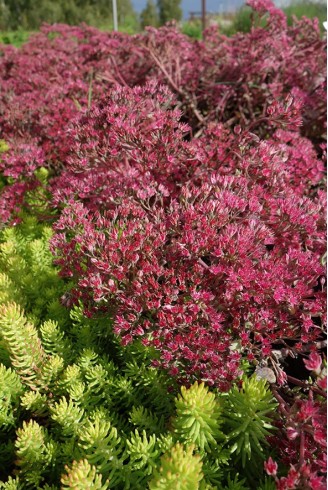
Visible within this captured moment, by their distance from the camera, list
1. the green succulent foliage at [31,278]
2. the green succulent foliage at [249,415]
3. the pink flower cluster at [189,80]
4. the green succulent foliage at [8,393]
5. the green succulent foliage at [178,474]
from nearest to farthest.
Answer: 1. the green succulent foliage at [178,474]
2. the green succulent foliage at [249,415]
3. the green succulent foliage at [8,393]
4. the green succulent foliage at [31,278]
5. the pink flower cluster at [189,80]

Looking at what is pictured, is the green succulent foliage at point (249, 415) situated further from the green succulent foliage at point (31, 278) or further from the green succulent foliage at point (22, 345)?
the green succulent foliage at point (31, 278)

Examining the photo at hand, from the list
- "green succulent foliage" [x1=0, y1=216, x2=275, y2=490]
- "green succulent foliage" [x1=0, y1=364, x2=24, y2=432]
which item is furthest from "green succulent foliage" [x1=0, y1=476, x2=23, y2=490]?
"green succulent foliage" [x1=0, y1=364, x2=24, y2=432]

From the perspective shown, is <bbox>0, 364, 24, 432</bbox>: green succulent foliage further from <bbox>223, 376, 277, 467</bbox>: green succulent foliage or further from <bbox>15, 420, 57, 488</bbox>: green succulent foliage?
<bbox>223, 376, 277, 467</bbox>: green succulent foliage

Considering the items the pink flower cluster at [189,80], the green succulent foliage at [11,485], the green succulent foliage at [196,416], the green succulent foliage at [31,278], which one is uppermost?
the pink flower cluster at [189,80]

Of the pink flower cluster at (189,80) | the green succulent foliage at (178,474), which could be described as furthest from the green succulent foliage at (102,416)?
the pink flower cluster at (189,80)

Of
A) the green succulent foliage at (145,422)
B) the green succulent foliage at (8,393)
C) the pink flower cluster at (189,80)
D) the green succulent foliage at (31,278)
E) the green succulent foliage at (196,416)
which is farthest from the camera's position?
the pink flower cluster at (189,80)

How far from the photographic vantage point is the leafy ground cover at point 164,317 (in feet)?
4.18

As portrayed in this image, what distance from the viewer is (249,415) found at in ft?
4.29

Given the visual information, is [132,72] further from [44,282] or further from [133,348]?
[133,348]

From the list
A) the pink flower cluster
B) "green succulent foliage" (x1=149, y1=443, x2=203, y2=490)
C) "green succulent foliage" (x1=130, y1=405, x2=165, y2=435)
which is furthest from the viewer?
the pink flower cluster

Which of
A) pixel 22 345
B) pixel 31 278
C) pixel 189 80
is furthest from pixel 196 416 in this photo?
pixel 189 80

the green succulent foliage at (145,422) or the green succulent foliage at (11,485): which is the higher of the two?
the green succulent foliage at (145,422)

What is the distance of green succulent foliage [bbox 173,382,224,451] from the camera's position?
1183mm

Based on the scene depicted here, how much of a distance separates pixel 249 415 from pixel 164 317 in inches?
14.9
